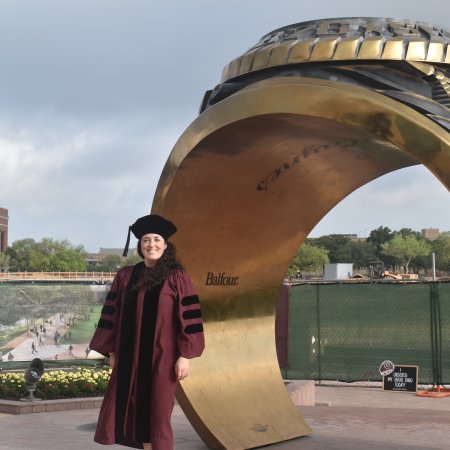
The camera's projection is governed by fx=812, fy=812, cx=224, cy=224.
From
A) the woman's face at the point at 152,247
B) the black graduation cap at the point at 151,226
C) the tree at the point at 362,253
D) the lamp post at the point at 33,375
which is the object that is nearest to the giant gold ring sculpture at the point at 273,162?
the black graduation cap at the point at 151,226

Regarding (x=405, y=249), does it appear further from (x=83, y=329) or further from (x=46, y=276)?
(x=83, y=329)

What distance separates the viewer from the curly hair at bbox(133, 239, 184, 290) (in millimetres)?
5504

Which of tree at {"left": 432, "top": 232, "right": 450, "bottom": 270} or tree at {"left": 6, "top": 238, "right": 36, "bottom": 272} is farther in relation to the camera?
tree at {"left": 6, "top": 238, "right": 36, "bottom": 272}

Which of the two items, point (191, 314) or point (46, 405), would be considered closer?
point (191, 314)

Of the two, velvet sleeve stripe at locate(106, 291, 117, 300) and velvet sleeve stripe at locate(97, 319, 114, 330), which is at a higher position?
velvet sleeve stripe at locate(106, 291, 117, 300)

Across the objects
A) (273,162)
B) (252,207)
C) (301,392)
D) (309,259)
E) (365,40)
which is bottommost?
(301,392)

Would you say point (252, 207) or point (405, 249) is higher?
point (405, 249)

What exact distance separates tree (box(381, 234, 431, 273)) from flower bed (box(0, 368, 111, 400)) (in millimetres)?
95609

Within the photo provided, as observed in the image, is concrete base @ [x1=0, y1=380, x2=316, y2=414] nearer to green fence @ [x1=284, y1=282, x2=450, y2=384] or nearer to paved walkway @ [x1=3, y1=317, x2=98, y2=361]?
green fence @ [x1=284, y1=282, x2=450, y2=384]

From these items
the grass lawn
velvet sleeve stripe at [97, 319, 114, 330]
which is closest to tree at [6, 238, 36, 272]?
the grass lawn

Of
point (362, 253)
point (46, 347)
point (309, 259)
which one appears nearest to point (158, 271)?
point (46, 347)

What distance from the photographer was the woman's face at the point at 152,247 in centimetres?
551

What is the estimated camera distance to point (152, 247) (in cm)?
552

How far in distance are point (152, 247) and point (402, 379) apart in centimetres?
974
